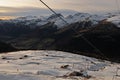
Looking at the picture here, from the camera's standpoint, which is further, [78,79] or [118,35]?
[118,35]

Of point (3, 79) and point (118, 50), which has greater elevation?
point (3, 79)

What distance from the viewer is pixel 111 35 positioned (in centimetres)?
16262

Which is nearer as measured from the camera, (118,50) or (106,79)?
(106,79)

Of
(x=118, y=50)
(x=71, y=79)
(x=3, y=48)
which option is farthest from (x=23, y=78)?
(x=118, y=50)

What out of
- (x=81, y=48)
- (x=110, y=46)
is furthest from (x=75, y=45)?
(x=110, y=46)

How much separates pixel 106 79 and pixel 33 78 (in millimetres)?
5258

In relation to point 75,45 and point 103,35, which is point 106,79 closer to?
point 75,45

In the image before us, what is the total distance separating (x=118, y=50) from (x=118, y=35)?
24873mm

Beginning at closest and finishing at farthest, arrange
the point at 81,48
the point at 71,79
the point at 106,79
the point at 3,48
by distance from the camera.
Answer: the point at 71,79 → the point at 106,79 → the point at 3,48 → the point at 81,48

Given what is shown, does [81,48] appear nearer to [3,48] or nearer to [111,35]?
[111,35]

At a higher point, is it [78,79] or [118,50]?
[78,79]

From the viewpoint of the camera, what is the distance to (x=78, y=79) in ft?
58.0

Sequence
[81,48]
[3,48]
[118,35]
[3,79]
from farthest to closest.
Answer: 1. [118,35]
2. [81,48]
3. [3,48]
4. [3,79]

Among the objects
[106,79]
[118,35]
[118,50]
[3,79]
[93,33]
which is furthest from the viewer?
[93,33]
